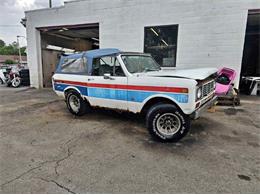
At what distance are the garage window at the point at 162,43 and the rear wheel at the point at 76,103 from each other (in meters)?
4.58

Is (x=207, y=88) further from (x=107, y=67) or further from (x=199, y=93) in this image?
(x=107, y=67)

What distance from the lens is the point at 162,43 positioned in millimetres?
8180

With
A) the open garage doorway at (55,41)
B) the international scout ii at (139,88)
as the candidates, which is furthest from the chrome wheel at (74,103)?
the open garage doorway at (55,41)

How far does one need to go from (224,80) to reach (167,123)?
14.2 ft

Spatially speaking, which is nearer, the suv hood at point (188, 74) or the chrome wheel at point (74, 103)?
the suv hood at point (188, 74)

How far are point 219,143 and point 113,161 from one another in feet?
7.04

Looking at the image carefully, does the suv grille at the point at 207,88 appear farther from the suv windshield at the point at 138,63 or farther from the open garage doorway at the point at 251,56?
the open garage doorway at the point at 251,56

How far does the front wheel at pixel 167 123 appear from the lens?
133 inches

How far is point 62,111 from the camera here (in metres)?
5.95

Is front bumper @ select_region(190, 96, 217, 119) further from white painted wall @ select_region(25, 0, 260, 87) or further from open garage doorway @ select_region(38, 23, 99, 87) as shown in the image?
open garage doorway @ select_region(38, 23, 99, 87)

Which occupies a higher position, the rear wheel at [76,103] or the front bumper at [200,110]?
the front bumper at [200,110]

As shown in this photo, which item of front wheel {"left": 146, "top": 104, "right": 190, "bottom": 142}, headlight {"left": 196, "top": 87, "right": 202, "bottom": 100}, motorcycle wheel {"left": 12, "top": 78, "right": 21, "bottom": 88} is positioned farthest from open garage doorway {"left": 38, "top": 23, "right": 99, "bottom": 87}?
headlight {"left": 196, "top": 87, "right": 202, "bottom": 100}

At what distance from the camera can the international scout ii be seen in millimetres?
3316

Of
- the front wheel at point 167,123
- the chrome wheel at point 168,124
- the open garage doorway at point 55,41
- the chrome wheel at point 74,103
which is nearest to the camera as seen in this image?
the front wheel at point 167,123
